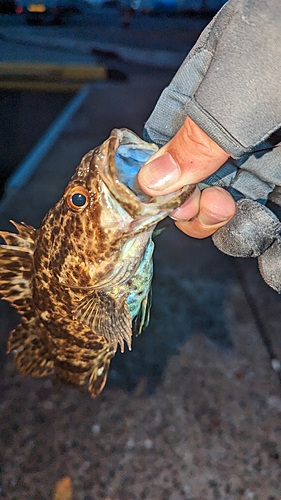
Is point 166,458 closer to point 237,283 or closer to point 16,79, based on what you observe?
point 237,283

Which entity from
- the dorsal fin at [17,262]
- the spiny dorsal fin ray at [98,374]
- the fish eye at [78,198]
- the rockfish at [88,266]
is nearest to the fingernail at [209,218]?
the rockfish at [88,266]

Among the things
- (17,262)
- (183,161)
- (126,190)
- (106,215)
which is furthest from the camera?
(17,262)

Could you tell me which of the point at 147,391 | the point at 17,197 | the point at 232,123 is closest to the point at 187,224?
the point at 232,123

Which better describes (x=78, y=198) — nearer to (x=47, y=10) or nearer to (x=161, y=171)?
(x=161, y=171)

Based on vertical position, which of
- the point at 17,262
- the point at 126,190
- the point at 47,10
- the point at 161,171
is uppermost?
the point at 161,171

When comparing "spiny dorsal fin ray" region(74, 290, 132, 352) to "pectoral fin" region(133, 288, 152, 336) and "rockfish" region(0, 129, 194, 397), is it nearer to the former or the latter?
"rockfish" region(0, 129, 194, 397)

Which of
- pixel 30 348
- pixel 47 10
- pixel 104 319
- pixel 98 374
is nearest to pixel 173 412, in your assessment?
pixel 98 374
